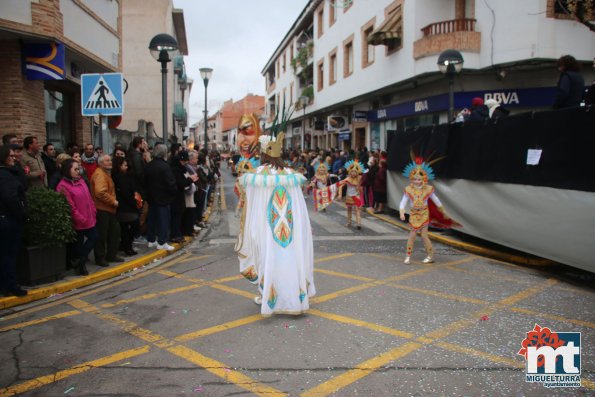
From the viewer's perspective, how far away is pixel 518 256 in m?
8.29

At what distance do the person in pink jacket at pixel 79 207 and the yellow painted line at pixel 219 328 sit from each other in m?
3.06

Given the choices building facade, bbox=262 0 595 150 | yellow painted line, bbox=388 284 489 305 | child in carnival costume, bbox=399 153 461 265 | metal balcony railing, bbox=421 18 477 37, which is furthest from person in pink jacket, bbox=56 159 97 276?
metal balcony railing, bbox=421 18 477 37

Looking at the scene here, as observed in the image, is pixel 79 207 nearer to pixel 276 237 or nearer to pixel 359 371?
pixel 276 237

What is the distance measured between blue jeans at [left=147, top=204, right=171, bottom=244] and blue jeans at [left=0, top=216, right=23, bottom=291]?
2.93 meters

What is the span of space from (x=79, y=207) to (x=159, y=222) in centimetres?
204

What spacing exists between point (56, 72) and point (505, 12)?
501 inches

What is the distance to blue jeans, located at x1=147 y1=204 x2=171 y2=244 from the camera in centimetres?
882

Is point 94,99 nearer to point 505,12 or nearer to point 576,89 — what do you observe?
point 576,89

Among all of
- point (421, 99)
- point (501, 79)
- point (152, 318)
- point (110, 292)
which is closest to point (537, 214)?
point (152, 318)

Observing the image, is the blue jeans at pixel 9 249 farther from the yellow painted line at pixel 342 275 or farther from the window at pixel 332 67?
the window at pixel 332 67

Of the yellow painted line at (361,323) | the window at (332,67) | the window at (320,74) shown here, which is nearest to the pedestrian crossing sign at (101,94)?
the yellow painted line at (361,323)

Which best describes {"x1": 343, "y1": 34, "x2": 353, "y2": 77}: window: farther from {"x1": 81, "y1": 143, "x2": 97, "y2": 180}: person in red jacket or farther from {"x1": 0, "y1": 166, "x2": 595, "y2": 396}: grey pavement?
{"x1": 0, "y1": 166, "x2": 595, "y2": 396}: grey pavement

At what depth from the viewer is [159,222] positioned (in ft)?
29.0

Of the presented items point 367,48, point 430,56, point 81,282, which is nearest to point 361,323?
point 81,282
